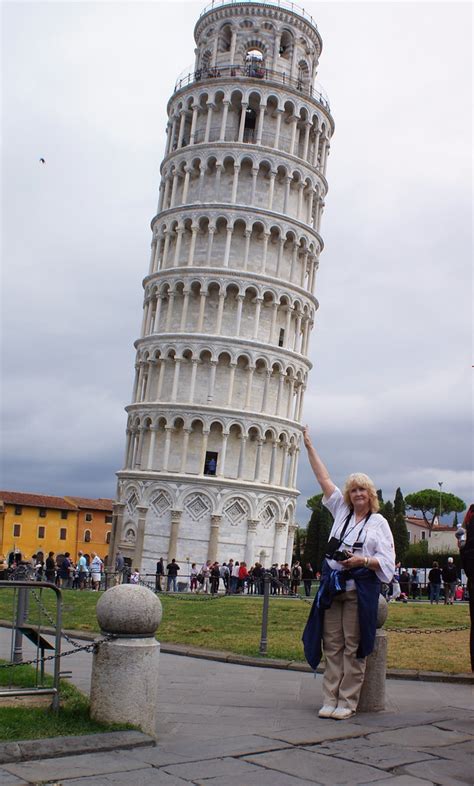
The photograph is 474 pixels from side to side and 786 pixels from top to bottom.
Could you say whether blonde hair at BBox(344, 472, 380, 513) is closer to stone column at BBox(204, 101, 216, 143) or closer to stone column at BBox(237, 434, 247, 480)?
stone column at BBox(237, 434, 247, 480)

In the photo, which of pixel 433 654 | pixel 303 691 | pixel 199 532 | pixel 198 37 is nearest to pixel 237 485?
pixel 199 532

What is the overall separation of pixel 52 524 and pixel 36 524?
188cm

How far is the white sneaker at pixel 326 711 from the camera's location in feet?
Answer: 26.1

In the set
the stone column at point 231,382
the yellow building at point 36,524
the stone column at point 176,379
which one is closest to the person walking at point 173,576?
the stone column at point 231,382

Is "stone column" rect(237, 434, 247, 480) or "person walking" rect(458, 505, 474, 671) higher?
"stone column" rect(237, 434, 247, 480)

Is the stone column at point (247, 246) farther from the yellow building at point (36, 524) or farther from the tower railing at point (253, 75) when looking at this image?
the yellow building at point (36, 524)

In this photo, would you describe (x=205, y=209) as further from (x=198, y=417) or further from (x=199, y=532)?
(x=199, y=532)

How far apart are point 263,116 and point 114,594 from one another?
54.3 m

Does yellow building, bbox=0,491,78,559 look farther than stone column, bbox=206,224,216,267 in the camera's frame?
Yes

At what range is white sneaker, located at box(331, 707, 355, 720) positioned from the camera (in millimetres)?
7879

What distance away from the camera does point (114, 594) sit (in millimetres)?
7297

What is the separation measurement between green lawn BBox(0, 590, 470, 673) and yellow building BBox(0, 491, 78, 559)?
2653 inches

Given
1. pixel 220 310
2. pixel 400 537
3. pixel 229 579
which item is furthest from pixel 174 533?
pixel 400 537

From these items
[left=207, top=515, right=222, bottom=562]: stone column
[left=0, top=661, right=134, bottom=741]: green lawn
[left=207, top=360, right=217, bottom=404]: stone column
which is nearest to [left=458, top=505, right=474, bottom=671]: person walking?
[left=0, top=661, right=134, bottom=741]: green lawn
